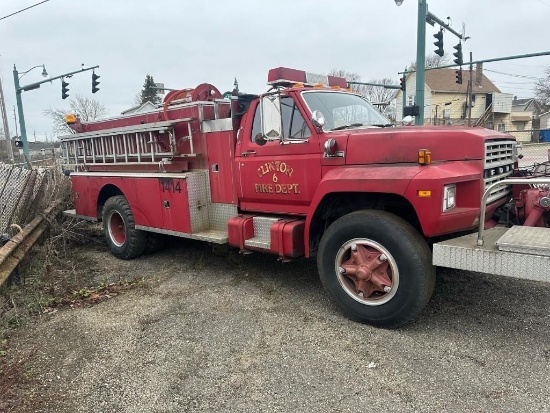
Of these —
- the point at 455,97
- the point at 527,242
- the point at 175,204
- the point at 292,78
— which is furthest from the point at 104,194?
the point at 455,97

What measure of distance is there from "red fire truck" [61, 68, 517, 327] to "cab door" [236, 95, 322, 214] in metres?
0.01

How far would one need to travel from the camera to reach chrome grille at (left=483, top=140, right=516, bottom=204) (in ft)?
13.0

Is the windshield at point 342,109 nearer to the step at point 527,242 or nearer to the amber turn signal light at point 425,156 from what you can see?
the amber turn signal light at point 425,156

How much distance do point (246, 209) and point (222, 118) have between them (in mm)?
1200

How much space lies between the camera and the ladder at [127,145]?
5980 mm

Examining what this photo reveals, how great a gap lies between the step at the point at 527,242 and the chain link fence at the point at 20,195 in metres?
6.82

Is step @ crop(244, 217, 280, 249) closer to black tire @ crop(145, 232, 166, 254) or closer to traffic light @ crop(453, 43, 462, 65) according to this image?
black tire @ crop(145, 232, 166, 254)

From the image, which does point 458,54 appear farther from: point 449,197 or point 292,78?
point 449,197

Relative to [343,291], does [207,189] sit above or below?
above

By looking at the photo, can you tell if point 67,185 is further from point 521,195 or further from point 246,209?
point 521,195

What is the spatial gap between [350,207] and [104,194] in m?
4.72

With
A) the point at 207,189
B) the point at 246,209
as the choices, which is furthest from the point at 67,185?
the point at 246,209

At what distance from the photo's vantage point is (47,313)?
4.75 meters

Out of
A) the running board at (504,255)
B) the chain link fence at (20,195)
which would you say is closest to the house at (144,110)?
the chain link fence at (20,195)
